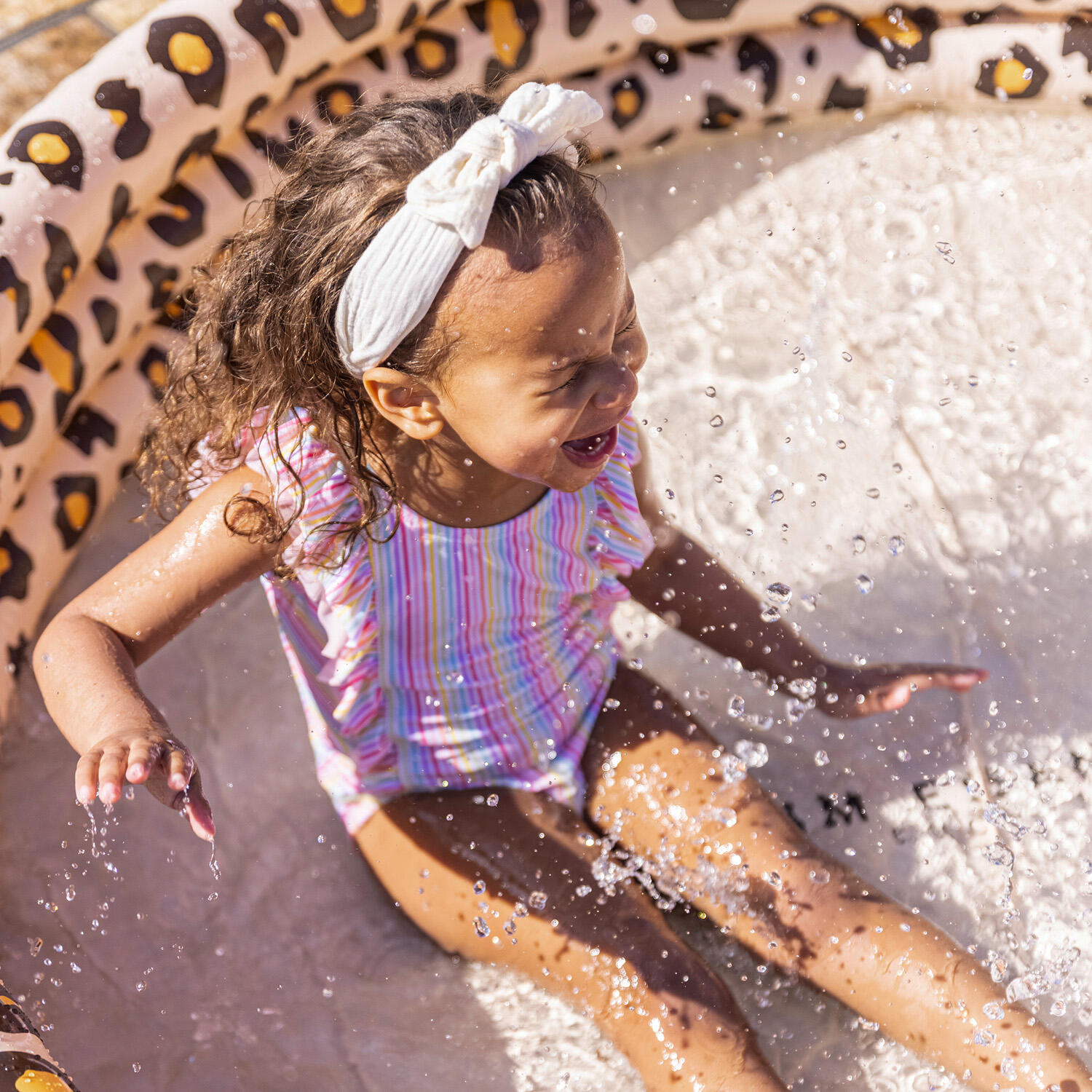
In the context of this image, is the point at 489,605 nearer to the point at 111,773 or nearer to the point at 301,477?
the point at 301,477

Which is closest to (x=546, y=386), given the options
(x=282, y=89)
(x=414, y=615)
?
(x=414, y=615)

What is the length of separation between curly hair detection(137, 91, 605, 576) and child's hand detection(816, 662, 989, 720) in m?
0.74

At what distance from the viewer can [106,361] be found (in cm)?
194

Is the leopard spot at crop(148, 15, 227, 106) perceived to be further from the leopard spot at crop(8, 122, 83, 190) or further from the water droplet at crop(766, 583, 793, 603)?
the water droplet at crop(766, 583, 793, 603)

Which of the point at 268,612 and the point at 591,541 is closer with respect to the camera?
the point at 591,541

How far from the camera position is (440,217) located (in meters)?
1.13

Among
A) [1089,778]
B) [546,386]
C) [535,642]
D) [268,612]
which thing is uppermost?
[546,386]

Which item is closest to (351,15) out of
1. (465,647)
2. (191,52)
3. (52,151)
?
(191,52)

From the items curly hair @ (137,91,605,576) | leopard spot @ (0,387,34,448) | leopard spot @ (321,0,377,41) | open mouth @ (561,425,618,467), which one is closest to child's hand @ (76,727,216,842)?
curly hair @ (137,91,605,576)

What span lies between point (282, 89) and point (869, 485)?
1.19 metres

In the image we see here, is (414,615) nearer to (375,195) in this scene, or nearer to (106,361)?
(375,195)

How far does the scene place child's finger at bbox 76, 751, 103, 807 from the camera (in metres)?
1.12

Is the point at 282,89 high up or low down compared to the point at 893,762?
Answer: up

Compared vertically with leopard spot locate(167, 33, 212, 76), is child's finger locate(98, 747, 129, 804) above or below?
below
